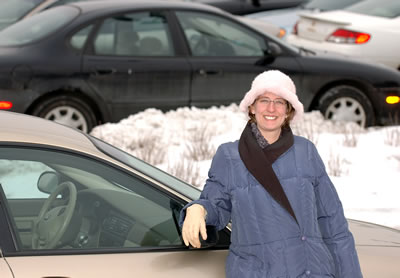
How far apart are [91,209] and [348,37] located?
31.0ft

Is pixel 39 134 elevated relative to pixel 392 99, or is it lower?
lower

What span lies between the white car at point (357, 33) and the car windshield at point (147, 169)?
8.57 metres

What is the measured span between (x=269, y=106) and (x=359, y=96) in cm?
683

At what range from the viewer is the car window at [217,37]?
10.4 metres

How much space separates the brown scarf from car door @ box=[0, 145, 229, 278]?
40cm

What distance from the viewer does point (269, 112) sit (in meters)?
4.18

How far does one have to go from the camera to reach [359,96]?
10898 millimetres

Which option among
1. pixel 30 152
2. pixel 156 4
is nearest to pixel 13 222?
pixel 30 152

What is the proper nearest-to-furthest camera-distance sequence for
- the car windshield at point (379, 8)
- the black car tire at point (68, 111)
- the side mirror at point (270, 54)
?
the black car tire at point (68, 111)
the side mirror at point (270, 54)
the car windshield at point (379, 8)

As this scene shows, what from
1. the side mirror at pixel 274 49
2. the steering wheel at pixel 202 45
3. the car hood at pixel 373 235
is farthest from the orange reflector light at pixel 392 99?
the car hood at pixel 373 235

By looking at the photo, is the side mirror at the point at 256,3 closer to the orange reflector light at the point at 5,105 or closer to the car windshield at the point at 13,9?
the car windshield at the point at 13,9

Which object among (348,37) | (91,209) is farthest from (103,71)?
(91,209)

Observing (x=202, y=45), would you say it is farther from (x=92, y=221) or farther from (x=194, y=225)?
(x=194, y=225)

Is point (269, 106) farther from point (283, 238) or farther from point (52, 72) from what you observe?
point (52, 72)
